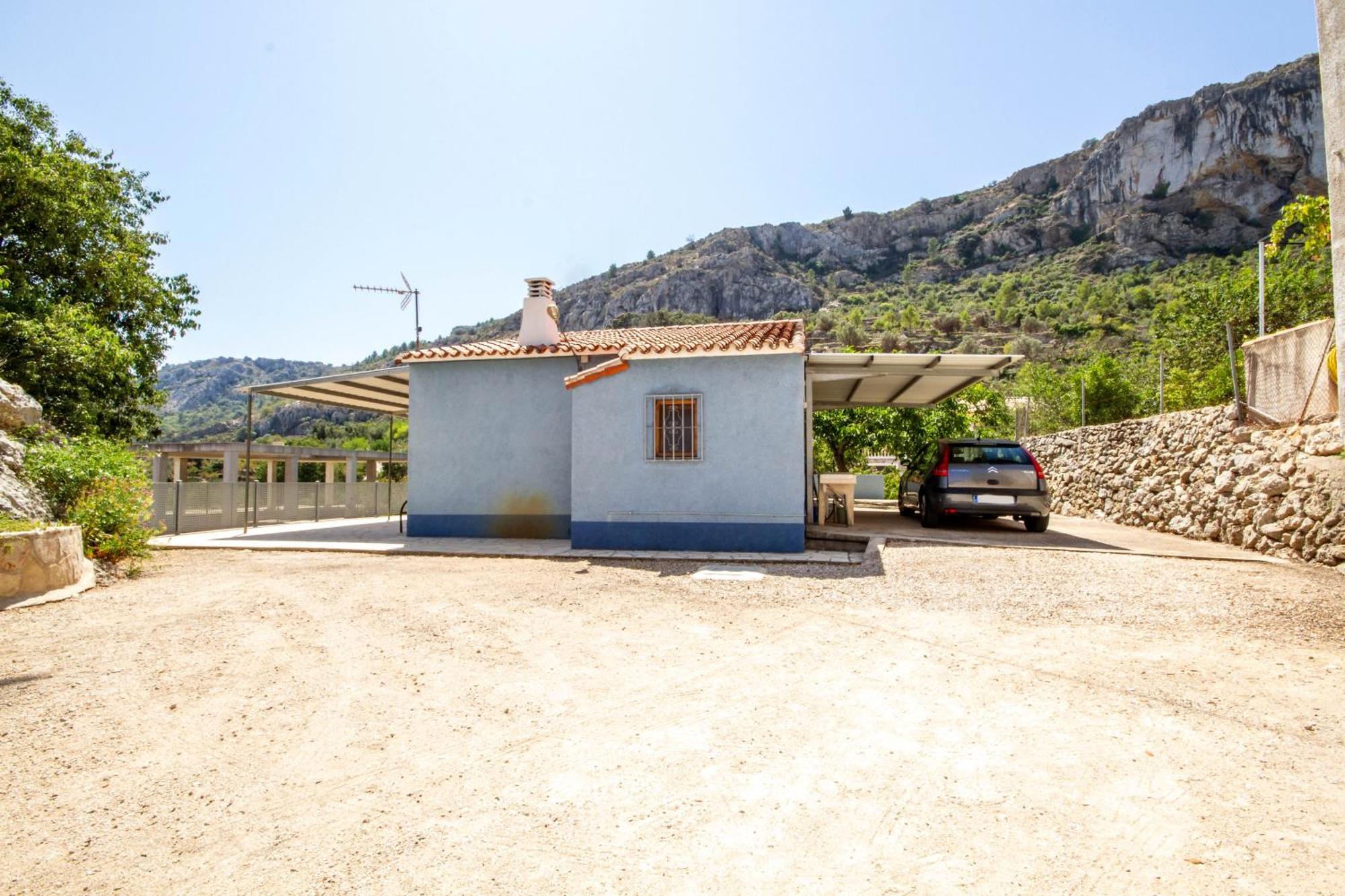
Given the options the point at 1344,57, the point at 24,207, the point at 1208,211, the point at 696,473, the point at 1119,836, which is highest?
the point at 1208,211

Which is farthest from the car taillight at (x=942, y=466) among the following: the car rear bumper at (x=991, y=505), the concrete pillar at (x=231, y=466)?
the concrete pillar at (x=231, y=466)

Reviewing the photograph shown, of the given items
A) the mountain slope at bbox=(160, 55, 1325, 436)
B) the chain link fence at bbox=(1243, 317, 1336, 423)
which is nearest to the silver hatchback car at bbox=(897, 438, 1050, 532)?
the chain link fence at bbox=(1243, 317, 1336, 423)

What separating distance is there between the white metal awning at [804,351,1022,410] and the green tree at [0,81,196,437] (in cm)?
1536

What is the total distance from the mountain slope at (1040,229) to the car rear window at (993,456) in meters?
44.5

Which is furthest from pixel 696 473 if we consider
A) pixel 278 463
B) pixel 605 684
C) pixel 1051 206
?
pixel 1051 206

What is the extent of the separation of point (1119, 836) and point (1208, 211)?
3654 inches

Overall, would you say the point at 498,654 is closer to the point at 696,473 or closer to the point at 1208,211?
the point at 696,473

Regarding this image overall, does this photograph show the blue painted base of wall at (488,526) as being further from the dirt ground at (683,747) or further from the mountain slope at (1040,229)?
the mountain slope at (1040,229)

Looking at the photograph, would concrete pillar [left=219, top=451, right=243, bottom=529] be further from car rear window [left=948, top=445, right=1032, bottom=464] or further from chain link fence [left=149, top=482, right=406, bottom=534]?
car rear window [left=948, top=445, right=1032, bottom=464]

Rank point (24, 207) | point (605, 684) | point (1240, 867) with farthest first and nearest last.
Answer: point (24, 207)
point (605, 684)
point (1240, 867)

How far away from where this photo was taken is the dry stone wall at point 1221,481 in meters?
7.57

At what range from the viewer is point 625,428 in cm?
1007

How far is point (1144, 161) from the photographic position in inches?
3127

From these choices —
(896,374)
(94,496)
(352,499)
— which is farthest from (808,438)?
(352,499)
